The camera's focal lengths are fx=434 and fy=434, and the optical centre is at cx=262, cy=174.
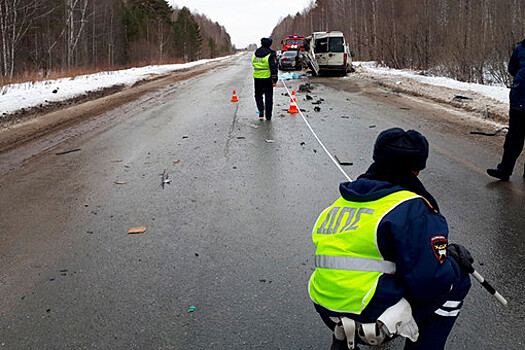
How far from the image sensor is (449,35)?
2423 centimetres

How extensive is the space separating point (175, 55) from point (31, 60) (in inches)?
1258

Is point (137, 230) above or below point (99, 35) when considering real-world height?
below

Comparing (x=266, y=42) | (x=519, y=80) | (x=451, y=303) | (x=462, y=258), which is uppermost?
(x=266, y=42)

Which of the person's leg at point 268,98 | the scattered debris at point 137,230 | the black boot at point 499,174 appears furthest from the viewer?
the person's leg at point 268,98

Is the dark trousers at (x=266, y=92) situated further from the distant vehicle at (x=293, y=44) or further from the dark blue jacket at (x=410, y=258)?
the distant vehicle at (x=293, y=44)

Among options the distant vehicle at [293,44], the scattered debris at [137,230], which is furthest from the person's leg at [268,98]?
the distant vehicle at [293,44]

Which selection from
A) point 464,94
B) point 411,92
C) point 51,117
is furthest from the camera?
point 411,92

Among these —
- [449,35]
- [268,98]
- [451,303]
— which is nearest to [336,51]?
[449,35]

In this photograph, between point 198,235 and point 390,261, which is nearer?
point 390,261

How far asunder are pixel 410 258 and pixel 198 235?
3000 mm

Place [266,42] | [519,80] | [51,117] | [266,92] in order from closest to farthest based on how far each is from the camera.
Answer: [519,80]
[266,92]
[266,42]
[51,117]

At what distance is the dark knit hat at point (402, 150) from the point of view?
2059 millimetres

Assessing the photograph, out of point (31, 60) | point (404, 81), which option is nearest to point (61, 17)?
point (31, 60)

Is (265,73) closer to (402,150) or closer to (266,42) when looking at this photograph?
(266,42)
